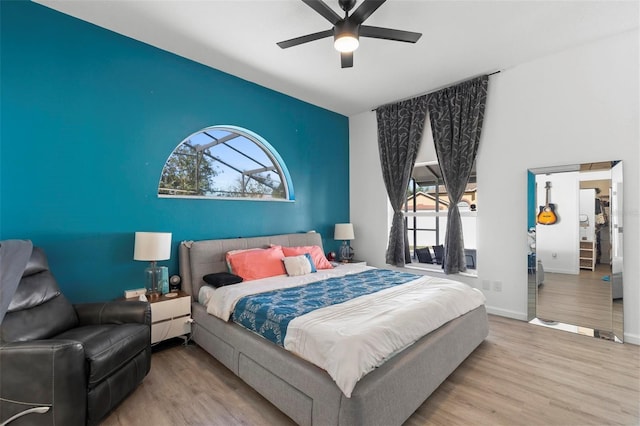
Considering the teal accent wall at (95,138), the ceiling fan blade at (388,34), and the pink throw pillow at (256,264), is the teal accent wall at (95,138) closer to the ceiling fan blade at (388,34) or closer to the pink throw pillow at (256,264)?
the pink throw pillow at (256,264)

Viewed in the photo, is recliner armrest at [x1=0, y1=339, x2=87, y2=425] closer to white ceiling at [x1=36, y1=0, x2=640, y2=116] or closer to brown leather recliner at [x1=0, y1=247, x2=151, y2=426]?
brown leather recliner at [x1=0, y1=247, x2=151, y2=426]

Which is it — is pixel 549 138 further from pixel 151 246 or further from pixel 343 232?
pixel 151 246

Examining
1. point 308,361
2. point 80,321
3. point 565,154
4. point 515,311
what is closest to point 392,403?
point 308,361

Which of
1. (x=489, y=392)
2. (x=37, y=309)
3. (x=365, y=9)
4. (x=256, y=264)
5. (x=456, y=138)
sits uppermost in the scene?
(x=365, y=9)

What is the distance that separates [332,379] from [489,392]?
1.34 metres

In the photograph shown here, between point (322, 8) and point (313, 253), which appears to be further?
point (313, 253)

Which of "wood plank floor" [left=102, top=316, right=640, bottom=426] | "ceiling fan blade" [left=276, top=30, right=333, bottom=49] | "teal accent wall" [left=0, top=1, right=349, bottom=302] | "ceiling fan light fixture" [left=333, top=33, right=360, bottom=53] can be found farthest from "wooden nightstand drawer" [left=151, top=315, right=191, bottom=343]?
"ceiling fan light fixture" [left=333, top=33, right=360, bottom=53]

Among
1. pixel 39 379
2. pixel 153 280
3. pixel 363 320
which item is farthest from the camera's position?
pixel 153 280

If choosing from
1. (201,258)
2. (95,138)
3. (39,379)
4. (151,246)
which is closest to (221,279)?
(201,258)

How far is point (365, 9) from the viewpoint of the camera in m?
Answer: 2.12

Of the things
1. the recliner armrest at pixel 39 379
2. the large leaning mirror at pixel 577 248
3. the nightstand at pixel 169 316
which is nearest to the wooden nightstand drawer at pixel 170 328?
the nightstand at pixel 169 316

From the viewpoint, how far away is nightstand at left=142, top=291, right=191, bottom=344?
9.08 ft

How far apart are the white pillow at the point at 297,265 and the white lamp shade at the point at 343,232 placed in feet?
4.38

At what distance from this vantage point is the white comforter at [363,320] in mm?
1655
